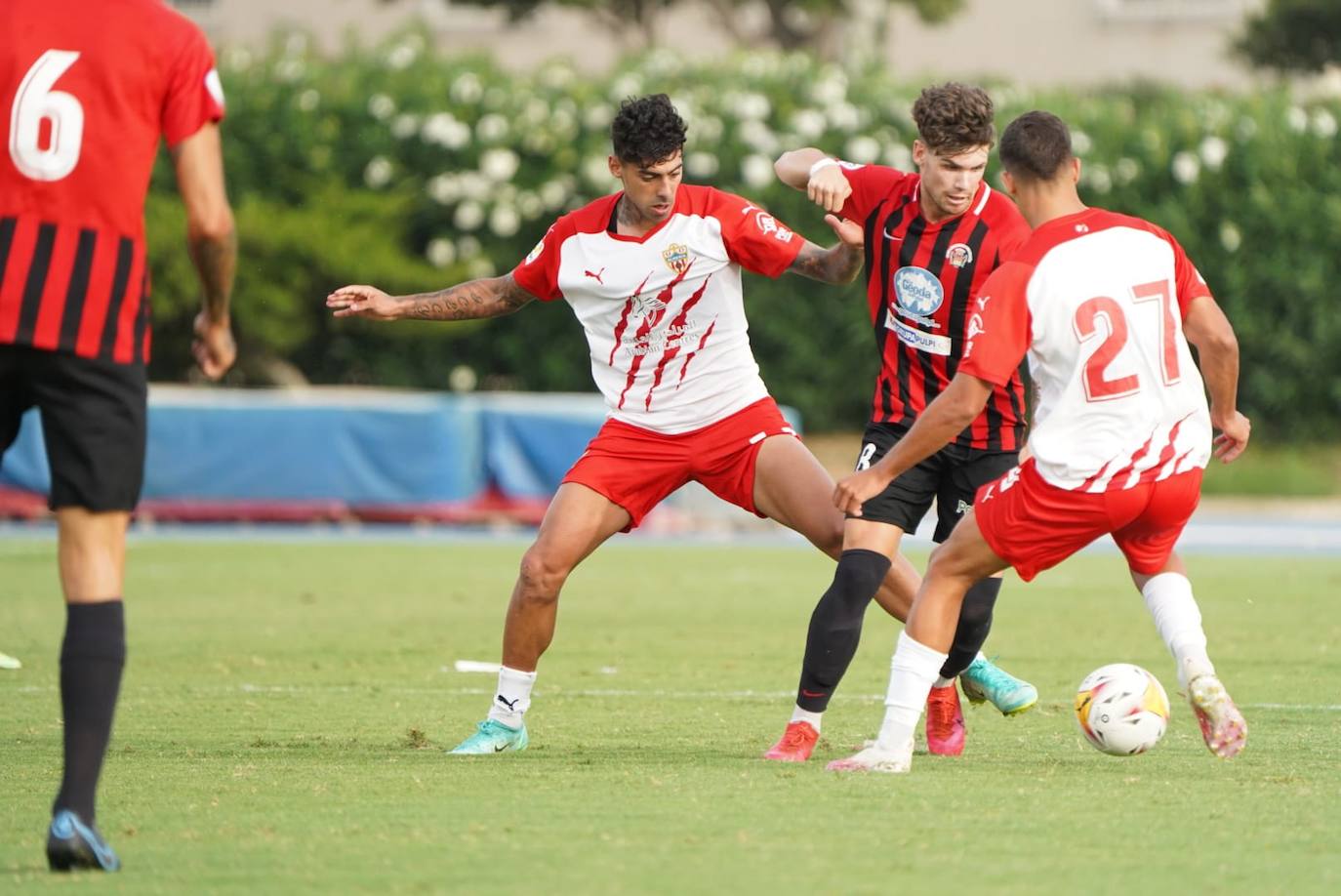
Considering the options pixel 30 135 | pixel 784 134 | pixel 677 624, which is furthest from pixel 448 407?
pixel 30 135

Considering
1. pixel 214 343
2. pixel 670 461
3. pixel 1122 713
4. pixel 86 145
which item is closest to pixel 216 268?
pixel 214 343

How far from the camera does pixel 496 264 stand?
24.1 meters

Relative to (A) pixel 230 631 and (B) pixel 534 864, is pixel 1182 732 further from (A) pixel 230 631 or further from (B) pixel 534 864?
(A) pixel 230 631

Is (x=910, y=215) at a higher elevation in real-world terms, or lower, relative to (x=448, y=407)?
higher

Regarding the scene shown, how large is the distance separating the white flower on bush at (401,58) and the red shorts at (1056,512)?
63.9 ft

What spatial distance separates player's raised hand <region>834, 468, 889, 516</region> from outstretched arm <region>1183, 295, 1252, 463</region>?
1.02 meters

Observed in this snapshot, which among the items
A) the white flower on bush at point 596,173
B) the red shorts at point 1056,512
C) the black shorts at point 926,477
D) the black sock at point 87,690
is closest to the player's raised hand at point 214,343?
the black sock at point 87,690

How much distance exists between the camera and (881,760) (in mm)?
6473

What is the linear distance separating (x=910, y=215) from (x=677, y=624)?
5144 millimetres

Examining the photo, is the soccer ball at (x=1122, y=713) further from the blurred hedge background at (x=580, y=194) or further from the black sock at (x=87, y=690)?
the blurred hedge background at (x=580, y=194)

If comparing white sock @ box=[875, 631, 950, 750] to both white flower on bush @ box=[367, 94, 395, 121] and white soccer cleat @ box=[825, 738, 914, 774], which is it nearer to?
white soccer cleat @ box=[825, 738, 914, 774]

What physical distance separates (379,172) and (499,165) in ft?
4.67

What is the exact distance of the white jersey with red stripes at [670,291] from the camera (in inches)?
291

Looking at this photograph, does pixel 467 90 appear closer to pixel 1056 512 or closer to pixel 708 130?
pixel 708 130
